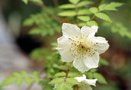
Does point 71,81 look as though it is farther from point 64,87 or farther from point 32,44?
point 32,44

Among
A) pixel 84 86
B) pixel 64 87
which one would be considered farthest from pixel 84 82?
pixel 64 87

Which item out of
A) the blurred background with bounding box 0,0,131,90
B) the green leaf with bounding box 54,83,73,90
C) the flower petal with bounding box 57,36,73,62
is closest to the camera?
the green leaf with bounding box 54,83,73,90

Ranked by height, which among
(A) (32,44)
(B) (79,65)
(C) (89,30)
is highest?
(C) (89,30)

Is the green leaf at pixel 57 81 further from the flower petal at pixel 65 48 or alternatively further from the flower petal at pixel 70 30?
the flower petal at pixel 70 30

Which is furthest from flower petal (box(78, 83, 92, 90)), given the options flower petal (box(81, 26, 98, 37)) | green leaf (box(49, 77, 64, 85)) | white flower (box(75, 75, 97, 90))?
flower petal (box(81, 26, 98, 37))

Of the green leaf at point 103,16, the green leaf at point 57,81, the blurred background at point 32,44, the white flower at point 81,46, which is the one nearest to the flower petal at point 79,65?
the white flower at point 81,46

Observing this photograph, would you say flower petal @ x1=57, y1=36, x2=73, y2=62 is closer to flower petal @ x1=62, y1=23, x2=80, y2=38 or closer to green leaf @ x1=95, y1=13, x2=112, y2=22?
flower petal @ x1=62, y1=23, x2=80, y2=38

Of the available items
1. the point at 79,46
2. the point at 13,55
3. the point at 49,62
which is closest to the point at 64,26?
the point at 79,46
